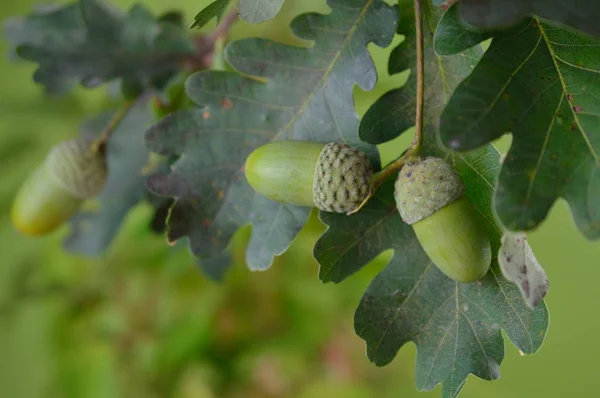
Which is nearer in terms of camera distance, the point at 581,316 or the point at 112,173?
the point at 112,173

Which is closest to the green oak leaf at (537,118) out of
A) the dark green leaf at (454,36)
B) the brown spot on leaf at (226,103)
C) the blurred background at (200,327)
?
the dark green leaf at (454,36)

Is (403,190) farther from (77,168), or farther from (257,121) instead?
(77,168)

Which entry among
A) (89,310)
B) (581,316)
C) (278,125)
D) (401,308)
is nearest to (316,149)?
(278,125)

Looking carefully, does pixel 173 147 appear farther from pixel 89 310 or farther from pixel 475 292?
pixel 89 310

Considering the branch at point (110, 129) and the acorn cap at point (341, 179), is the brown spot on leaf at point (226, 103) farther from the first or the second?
the branch at point (110, 129)

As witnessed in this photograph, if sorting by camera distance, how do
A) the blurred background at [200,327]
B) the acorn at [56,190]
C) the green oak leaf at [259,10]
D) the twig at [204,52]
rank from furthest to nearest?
the blurred background at [200,327]
the twig at [204,52]
the acorn at [56,190]
the green oak leaf at [259,10]

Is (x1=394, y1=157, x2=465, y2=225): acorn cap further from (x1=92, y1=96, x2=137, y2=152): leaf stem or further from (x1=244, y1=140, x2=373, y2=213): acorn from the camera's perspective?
(x1=92, y1=96, x2=137, y2=152): leaf stem
